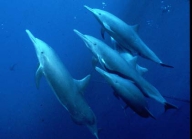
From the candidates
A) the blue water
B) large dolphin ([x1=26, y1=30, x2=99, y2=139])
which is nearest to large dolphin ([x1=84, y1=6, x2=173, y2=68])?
Result: large dolphin ([x1=26, y1=30, x2=99, y2=139])

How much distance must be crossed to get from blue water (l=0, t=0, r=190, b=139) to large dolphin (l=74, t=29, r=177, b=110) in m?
1.87

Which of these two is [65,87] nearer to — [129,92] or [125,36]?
[129,92]

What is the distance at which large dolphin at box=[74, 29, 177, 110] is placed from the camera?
244cm

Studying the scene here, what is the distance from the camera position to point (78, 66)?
4633 mm

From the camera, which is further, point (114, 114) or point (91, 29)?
point (114, 114)

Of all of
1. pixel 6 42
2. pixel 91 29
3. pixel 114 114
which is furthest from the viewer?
pixel 114 114

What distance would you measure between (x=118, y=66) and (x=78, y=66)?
7.41 ft

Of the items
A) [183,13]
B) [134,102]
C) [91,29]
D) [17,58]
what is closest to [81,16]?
[91,29]

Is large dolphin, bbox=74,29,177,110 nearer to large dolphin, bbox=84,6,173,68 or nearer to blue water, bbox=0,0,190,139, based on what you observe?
large dolphin, bbox=84,6,173,68

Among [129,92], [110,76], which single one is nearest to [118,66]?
[110,76]

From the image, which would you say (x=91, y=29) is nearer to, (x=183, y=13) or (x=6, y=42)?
(x=6, y=42)

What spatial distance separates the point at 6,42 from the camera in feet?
13.5

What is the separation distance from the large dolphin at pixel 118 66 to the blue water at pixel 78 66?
73.5 inches

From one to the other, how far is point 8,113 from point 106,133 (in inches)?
76.9
